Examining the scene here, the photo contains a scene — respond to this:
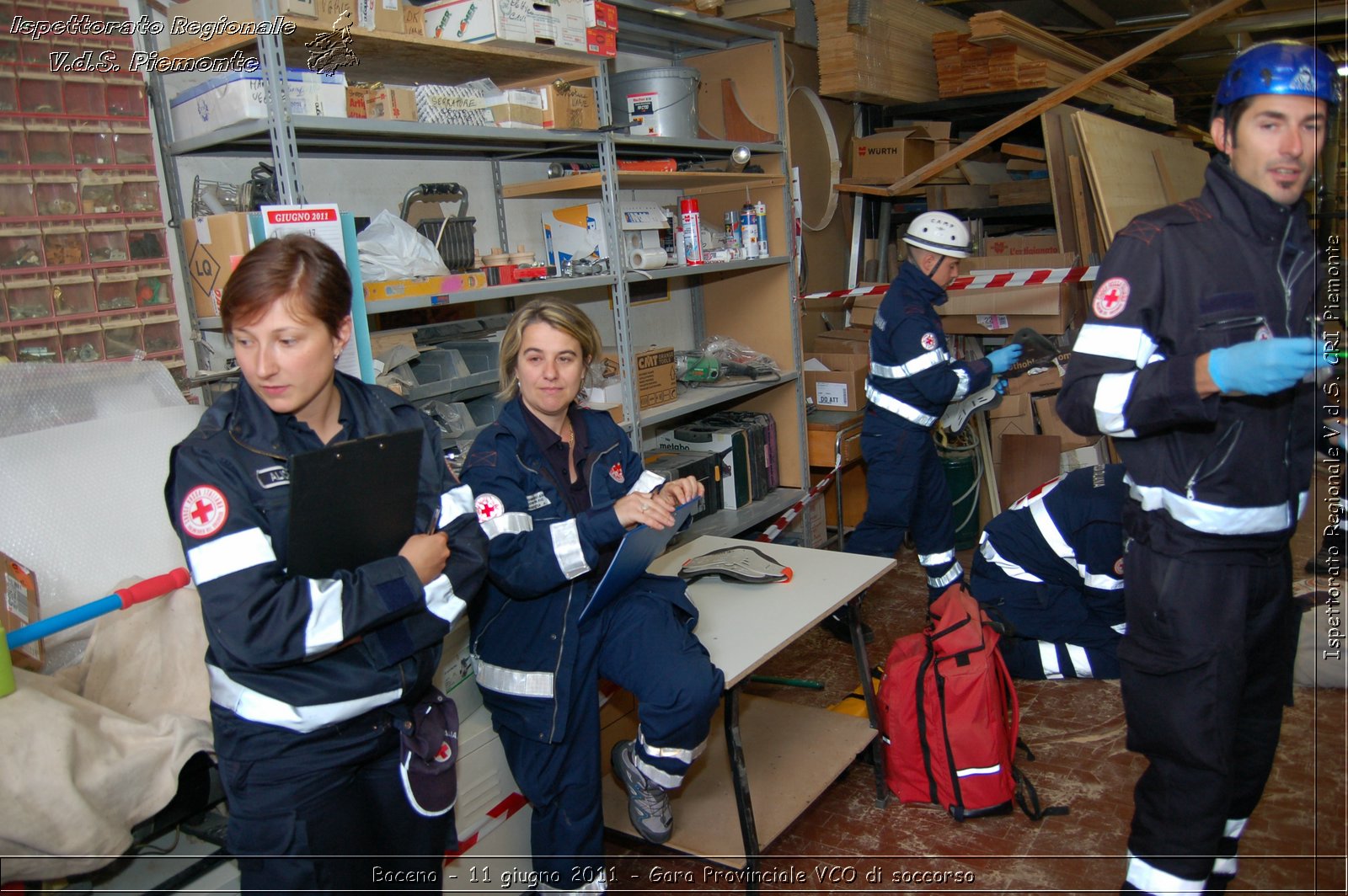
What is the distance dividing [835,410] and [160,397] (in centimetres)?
373

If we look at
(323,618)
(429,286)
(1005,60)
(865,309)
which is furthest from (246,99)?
(1005,60)

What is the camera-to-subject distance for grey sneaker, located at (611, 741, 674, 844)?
8.40 ft

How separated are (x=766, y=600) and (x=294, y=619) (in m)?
1.61

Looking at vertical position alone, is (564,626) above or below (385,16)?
below

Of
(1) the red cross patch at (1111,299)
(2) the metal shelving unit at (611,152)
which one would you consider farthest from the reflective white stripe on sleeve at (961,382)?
(1) the red cross patch at (1111,299)

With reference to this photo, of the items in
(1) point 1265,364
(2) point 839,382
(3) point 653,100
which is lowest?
(2) point 839,382

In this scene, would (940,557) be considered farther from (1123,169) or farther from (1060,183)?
(1123,169)

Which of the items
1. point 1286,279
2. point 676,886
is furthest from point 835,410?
point 1286,279

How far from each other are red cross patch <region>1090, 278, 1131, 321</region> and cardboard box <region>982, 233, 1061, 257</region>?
13.2 ft

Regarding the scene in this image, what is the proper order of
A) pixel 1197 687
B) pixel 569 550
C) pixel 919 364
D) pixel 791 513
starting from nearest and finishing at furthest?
pixel 1197 687 < pixel 569 550 < pixel 919 364 < pixel 791 513

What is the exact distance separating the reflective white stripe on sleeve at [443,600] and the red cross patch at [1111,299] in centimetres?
140

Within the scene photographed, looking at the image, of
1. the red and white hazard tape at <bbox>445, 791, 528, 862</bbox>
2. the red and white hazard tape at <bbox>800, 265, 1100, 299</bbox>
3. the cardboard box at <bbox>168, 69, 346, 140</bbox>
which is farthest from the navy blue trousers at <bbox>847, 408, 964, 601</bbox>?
the cardboard box at <bbox>168, 69, 346, 140</bbox>

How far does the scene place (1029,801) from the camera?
300 cm

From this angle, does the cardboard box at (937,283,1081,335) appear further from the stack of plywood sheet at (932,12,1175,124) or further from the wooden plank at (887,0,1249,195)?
the stack of plywood sheet at (932,12,1175,124)
